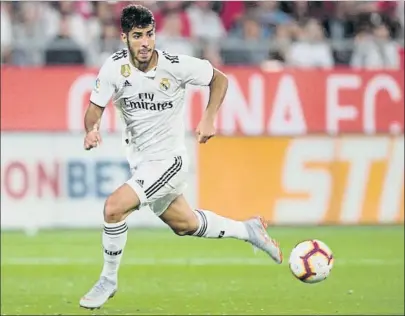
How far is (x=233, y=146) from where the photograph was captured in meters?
14.8

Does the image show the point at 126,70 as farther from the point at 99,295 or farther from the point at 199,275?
the point at 199,275

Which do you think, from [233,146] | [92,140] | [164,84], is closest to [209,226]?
[164,84]

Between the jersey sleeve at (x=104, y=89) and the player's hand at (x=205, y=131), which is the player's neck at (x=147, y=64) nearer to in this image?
the jersey sleeve at (x=104, y=89)

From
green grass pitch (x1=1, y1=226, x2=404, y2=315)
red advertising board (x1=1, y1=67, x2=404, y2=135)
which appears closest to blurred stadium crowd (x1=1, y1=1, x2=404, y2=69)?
red advertising board (x1=1, y1=67, x2=404, y2=135)

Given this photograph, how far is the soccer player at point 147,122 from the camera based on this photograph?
27.6 feet

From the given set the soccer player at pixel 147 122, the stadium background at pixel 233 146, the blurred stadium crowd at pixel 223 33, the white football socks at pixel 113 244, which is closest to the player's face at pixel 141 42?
the soccer player at pixel 147 122

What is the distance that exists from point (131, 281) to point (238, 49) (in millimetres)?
6090

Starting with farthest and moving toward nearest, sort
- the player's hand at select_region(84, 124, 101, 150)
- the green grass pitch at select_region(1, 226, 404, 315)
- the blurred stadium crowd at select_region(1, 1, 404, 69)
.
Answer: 1. the blurred stadium crowd at select_region(1, 1, 404, 69)
2. the green grass pitch at select_region(1, 226, 404, 315)
3. the player's hand at select_region(84, 124, 101, 150)

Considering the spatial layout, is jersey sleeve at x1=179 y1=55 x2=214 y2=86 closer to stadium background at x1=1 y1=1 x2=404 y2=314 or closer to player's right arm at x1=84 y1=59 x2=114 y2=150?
player's right arm at x1=84 y1=59 x2=114 y2=150

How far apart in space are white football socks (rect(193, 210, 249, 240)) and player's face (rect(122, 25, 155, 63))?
4.51ft

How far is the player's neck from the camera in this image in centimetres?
855

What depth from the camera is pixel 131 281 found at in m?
11.2

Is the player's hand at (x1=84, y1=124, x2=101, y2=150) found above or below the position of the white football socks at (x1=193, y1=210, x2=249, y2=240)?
above

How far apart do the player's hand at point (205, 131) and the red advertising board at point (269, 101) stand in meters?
6.75
